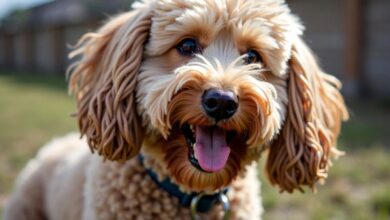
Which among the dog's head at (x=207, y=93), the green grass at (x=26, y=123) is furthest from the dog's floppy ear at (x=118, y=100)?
the green grass at (x=26, y=123)

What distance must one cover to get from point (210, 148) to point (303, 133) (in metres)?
0.52

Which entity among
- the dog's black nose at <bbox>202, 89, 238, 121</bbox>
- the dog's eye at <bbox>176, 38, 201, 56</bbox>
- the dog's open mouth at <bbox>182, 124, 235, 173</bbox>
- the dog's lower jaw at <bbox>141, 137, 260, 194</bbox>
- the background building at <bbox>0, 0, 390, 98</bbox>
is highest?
the dog's eye at <bbox>176, 38, 201, 56</bbox>

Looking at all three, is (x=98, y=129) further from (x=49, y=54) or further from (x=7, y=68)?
(x=7, y=68)

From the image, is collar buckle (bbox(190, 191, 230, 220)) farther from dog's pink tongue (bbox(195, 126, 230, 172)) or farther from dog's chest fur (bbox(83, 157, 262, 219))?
dog's pink tongue (bbox(195, 126, 230, 172))

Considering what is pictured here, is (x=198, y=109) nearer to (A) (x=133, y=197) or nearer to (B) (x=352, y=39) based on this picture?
(A) (x=133, y=197)

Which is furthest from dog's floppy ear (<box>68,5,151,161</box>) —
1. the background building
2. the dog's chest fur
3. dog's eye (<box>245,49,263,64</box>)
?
the background building

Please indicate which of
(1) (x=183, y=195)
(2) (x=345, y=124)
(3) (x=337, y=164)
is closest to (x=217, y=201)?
(1) (x=183, y=195)

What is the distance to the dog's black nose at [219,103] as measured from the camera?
2369 millimetres

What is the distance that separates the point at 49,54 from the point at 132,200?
22.1m

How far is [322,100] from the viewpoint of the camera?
3.09m

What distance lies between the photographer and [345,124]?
741 centimetres

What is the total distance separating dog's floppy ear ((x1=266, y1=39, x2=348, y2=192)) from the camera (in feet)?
9.38

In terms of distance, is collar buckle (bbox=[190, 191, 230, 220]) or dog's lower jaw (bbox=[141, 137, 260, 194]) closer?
dog's lower jaw (bbox=[141, 137, 260, 194])

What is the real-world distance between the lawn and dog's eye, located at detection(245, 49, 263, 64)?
1896 millimetres
